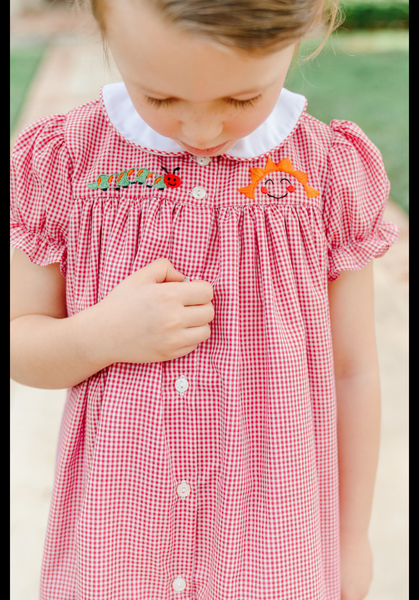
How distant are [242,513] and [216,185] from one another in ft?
1.19

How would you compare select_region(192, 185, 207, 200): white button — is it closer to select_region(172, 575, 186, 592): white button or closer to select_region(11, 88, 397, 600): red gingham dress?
select_region(11, 88, 397, 600): red gingham dress

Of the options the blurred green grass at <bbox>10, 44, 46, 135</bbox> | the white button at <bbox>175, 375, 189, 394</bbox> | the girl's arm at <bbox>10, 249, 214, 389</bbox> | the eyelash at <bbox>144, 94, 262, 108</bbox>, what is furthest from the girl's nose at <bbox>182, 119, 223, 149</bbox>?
the blurred green grass at <bbox>10, 44, 46, 135</bbox>

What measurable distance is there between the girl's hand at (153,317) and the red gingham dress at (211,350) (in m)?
0.03

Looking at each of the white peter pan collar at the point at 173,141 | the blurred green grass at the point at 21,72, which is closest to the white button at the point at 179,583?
the white peter pan collar at the point at 173,141

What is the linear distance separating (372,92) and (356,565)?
281 cm

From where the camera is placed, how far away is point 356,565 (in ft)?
2.69

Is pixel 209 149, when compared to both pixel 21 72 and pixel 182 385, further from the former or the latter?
→ pixel 21 72

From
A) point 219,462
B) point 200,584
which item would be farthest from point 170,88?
point 200,584

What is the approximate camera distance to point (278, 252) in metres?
0.67

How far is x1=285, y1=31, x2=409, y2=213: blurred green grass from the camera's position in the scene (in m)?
2.58

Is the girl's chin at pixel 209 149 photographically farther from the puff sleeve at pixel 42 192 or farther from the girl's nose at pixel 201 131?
the puff sleeve at pixel 42 192

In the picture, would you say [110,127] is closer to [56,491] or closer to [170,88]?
[170,88]

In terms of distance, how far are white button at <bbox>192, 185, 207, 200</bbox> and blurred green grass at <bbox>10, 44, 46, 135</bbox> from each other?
8.10 feet

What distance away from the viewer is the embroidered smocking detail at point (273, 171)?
666mm
